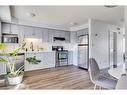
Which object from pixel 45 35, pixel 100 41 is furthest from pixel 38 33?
pixel 100 41

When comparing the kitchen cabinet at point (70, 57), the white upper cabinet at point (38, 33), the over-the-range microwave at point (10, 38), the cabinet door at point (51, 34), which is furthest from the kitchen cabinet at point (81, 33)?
the over-the-range microwave at point (10, 38)

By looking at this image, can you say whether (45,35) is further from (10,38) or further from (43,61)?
(10,38)

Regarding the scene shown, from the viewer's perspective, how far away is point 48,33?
583cm

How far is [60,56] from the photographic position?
19.7 feet

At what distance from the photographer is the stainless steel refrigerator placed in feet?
16.6

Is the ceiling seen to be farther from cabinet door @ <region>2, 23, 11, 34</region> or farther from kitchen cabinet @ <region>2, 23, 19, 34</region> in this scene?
cabinet door @ <region>2, 23, 11, 34</region>

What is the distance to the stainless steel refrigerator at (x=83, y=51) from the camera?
5.06 m

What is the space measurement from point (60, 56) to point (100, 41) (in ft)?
7.16

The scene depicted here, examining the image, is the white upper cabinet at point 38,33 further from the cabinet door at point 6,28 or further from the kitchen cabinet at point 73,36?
the kitchen cabinet at point 73,36

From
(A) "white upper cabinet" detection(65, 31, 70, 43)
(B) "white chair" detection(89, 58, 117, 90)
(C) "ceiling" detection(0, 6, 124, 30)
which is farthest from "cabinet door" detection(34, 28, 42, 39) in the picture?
(B) "white chair" detection(89, 58, 117, 90)

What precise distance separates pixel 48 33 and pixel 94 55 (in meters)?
2.57

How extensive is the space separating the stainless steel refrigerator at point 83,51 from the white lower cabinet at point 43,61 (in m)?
1.38

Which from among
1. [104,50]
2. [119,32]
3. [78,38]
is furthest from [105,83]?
[119,32]
